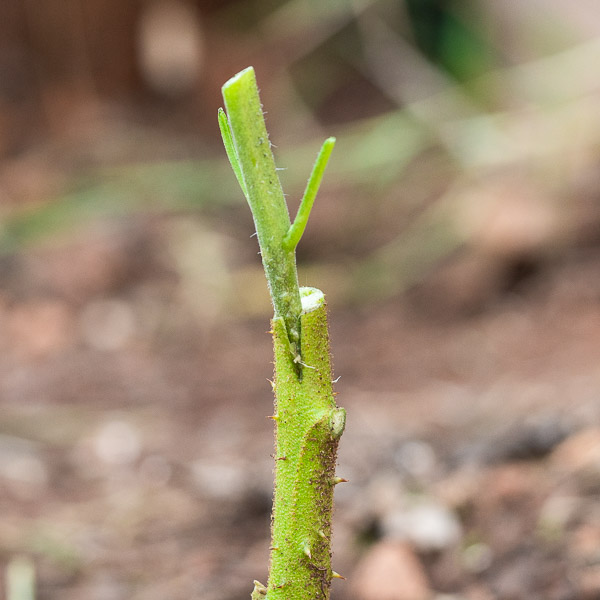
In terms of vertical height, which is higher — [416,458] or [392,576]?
[416,458]

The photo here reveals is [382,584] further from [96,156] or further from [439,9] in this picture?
[439,9]

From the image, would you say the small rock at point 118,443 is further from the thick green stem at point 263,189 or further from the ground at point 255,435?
the thick green stem at point 263,189

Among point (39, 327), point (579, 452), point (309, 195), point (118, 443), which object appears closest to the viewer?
point (309, 195)

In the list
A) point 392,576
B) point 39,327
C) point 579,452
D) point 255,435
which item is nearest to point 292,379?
point 392,576

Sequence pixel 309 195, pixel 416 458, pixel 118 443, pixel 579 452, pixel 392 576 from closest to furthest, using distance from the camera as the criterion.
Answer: pixel 309 195
pixel 392 576
pixel 579 452
pixel 416 458
pixel 118 443

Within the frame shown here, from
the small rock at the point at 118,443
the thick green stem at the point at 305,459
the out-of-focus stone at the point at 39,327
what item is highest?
the out-of-focus stone at the point at 39,327

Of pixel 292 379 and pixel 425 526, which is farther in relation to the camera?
pixel 425 526

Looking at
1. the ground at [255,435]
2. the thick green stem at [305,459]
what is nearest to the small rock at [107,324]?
the ground at [255,435]

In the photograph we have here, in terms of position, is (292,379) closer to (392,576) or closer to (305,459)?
(305,459)

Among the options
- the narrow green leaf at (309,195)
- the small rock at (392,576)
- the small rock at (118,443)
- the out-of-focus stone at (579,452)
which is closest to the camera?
the narrow green leaf at (309,195)
